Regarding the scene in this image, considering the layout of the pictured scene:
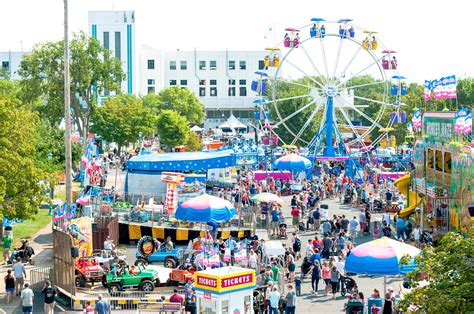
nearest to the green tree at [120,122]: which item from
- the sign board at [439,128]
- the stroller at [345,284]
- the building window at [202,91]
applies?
the sign board at [439,128]

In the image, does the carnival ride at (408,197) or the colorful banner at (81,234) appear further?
the carnival ride at (408,197)

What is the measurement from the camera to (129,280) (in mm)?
25766

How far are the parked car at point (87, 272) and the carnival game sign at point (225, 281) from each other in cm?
662

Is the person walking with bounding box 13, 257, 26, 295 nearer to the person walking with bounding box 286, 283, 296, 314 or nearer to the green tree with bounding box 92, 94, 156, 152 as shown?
the person walking with bounding box 286, 283, 296, 314

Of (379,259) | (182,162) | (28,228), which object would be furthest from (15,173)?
(379,259)

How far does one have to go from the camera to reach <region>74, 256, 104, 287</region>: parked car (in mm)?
26656

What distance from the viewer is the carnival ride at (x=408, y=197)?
38.3 metres

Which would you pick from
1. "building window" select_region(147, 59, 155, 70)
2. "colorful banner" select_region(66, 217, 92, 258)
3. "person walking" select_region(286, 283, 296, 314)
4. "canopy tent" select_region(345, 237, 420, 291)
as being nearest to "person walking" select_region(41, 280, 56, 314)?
"colorful banner" select_region(66, 217, 92, 258)

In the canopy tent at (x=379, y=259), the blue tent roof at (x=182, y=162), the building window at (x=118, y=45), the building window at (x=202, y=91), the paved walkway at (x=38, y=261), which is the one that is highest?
the building window at (x=118, y=45)

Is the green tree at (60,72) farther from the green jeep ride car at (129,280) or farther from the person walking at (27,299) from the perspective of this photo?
the person walking at (27,299)

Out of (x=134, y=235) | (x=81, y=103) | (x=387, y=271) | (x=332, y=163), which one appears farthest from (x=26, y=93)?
(x=387, y=271)

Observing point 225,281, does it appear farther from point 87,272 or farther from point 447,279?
point 87,272

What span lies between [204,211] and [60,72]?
40.7 m

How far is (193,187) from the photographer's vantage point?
4128cm
